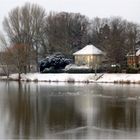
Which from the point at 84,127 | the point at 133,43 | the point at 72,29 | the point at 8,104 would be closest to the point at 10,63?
the point at 133,43

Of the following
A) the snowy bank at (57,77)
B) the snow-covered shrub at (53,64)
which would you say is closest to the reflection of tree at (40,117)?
the snowy bank at (57,77)

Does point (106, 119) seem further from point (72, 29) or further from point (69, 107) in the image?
point (72, 29)

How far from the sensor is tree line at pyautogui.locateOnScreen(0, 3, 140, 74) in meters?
72.1

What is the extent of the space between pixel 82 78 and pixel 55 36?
27.5m

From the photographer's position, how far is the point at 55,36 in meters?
90.4

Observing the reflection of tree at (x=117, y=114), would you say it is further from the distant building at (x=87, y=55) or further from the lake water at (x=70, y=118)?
the distant building at (x=87, y=55)

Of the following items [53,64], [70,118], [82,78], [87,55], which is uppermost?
[87,55]

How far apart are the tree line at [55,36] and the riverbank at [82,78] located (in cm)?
260

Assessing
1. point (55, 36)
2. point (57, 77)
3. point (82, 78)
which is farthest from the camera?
point (55, 36)

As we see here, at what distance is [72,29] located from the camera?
311 feet

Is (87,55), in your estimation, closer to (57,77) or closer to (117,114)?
(57,77)

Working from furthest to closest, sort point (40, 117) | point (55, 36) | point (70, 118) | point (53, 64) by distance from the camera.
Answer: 1. point (55, 36)
2. point (53, 64)
3. point (40, 117)
4. point (70, 118)

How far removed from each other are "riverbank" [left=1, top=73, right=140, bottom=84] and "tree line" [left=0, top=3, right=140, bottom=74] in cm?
260

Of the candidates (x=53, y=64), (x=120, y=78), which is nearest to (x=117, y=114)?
(x=120, y=78)
